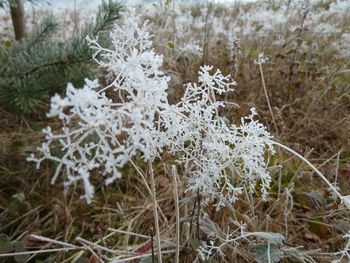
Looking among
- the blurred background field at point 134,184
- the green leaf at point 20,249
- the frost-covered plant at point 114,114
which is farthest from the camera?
the blurred background field at point 134,184

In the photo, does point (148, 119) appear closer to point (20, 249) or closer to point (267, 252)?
point (267, 252)

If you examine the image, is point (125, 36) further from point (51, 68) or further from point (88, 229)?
point (88, 229)

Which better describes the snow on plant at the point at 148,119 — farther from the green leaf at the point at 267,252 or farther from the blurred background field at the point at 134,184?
the blurred background field at the point at 134,184

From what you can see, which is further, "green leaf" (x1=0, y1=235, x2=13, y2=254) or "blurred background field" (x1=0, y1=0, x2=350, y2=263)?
"blurred background field" (x1=0, y1=0, x2=350, y2=263)

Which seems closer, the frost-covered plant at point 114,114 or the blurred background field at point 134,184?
the frost-covered plant at point 114,114

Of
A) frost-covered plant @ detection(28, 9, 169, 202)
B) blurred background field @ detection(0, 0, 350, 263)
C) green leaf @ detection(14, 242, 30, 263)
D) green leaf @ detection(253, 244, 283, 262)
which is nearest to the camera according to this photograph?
frost-covered plant @ detection(28, 9, 169, 202)

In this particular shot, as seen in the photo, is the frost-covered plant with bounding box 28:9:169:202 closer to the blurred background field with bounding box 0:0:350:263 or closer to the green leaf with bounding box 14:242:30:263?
the blurred background field with bounding box 0:0:350:263

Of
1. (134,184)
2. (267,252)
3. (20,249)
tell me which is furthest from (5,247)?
(267,252)

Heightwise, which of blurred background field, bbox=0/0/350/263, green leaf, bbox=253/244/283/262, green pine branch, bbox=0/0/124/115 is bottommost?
blurred background field, bbox=0/0/350/263

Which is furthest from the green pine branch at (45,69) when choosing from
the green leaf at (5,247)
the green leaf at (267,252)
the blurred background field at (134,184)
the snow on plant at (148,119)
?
the green leaf at (267,252)

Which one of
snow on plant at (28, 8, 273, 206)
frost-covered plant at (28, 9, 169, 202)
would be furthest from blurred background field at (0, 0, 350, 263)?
frost-covered plant at (28, 9, 169, 202)
